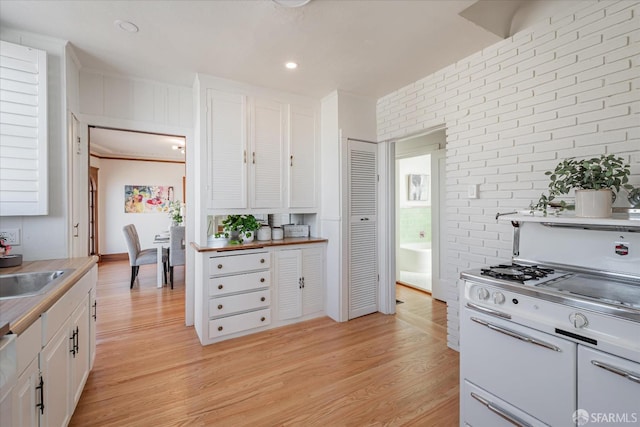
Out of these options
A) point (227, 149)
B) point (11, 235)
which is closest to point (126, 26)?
point (227, 149)

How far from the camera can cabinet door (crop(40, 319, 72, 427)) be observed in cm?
128

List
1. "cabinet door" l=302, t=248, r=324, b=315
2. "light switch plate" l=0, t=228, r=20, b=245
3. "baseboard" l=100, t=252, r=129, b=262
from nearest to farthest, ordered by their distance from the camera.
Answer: "light switch plate" l=0, t=228, r=20, b=245, "cabinet door" l=302, t=248, r=324, b=315, "baseboard" l=100, t=252, r=129, b=262

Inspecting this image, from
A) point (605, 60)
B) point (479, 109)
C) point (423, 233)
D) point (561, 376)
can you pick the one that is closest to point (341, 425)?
point (561, 376)

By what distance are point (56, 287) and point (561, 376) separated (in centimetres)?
234

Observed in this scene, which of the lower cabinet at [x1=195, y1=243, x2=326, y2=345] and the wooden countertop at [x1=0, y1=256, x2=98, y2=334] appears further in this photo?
the lower cabinet at [x1=195, y1=243, x2=326, y2=345]

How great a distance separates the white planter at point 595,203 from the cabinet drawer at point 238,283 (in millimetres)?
2479

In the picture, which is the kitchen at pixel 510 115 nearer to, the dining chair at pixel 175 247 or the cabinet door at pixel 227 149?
the cabinet door at pixel 227 149

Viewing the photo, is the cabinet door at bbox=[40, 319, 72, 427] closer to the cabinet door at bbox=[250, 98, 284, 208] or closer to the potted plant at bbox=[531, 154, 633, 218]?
the cabinet door at bbox=[250, 98, 284, 208]

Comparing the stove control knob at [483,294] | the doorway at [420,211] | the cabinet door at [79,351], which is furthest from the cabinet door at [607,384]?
the doorway at [420,211]

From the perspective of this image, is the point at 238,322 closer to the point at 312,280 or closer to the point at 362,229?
the point at 312,280

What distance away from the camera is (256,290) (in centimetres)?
293

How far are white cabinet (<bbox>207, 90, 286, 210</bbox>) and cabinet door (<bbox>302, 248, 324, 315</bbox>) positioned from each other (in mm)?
669

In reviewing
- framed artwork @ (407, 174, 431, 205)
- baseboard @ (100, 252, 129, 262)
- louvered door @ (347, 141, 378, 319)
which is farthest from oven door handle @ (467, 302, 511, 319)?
baseboard @ (100, 252, 129, 262)

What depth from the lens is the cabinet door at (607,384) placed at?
42.4 inches
